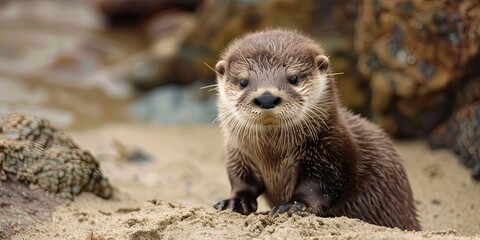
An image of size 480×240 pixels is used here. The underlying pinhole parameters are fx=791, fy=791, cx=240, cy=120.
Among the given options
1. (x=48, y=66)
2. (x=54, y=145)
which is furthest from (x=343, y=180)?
(x=48, y=66)

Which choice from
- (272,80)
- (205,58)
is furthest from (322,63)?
(205,58)

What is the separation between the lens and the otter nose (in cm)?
354

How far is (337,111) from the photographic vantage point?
4004 mm

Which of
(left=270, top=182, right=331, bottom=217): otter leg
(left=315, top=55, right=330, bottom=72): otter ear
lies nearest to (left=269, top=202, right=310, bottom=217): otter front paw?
(left=270, top=182, right=331, bottom=217): otter leg

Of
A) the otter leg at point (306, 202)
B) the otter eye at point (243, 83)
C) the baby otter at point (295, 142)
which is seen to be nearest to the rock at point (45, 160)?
the baby otter at point (295, 142)

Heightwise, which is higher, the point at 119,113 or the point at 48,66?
the point at 48,66

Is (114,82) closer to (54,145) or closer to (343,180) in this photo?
(54,145)

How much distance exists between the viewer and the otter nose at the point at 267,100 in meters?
3.54

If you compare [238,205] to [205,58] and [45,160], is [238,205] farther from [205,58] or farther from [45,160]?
[205,58]

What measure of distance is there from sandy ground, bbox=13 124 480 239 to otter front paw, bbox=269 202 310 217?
7cm

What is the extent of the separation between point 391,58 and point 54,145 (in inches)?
117

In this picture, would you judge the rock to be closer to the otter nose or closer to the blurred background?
the otter nose

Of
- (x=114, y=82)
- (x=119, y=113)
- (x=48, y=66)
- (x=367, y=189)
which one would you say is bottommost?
(x=367, y=189)

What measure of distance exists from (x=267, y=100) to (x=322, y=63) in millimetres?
602
